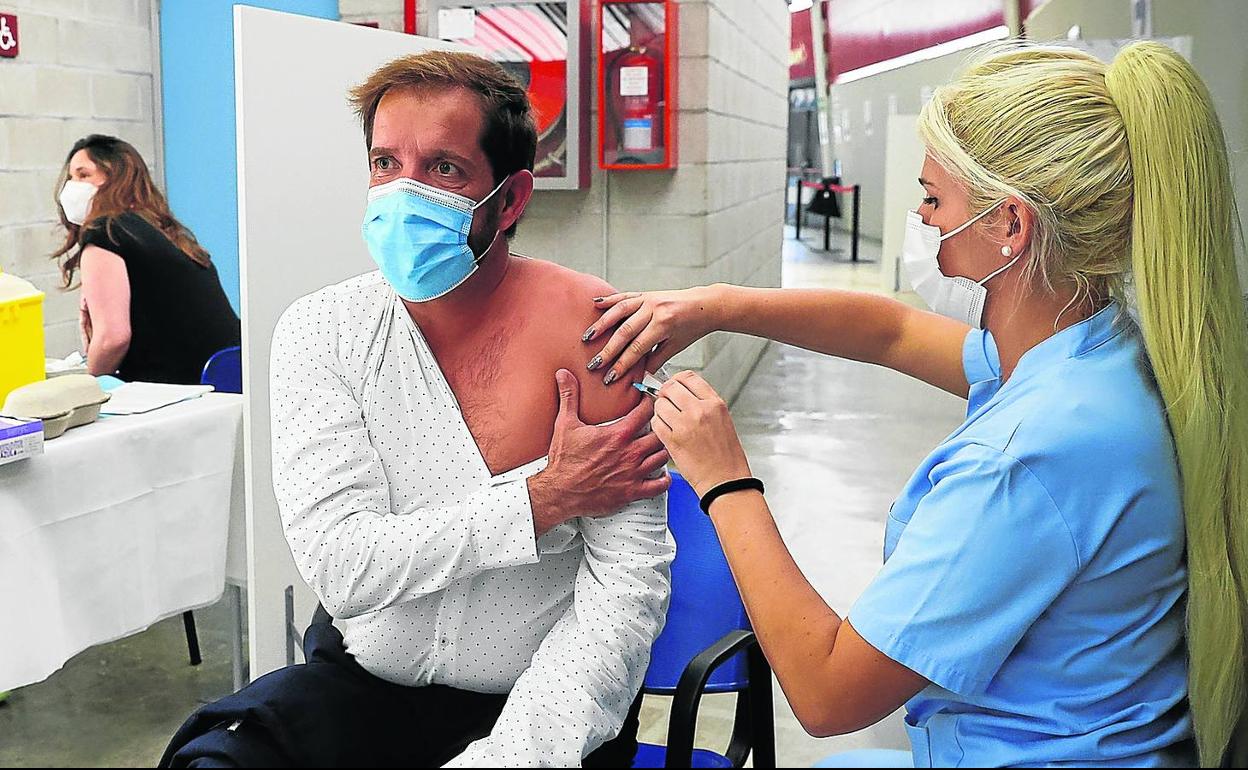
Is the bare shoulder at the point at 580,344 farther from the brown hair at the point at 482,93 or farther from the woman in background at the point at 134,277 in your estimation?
the woman in background at the point at 134,277

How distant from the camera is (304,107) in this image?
2.44 metres

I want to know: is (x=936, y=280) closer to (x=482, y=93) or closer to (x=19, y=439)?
(x=482, y=93)

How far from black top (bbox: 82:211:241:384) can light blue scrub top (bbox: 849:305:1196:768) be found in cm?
264

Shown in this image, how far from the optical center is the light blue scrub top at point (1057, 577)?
113 cm

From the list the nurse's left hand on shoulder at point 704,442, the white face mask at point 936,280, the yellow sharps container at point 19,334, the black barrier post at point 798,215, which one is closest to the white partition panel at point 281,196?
the yellow sharps container at point 19,334

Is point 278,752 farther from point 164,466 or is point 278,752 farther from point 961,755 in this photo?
point 164,466

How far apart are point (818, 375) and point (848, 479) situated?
2.41 m

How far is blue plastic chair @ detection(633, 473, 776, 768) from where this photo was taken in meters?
1.63

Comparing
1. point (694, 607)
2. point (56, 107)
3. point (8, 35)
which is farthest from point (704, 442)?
point (56, 107)

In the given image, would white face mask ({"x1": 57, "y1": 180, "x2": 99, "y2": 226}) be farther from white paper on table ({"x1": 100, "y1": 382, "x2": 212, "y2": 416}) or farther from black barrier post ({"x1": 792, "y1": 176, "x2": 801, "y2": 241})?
black barrier post ({"x1": 792, "y1": 176, "x2": 801, "y2": 241})

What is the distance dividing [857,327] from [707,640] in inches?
21.4

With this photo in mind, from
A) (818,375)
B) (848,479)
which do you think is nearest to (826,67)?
(818,375)

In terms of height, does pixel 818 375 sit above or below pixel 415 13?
below

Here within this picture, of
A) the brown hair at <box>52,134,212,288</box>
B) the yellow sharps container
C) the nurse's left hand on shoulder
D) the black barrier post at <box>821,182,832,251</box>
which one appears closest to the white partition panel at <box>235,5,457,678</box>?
the yellow sharps container
